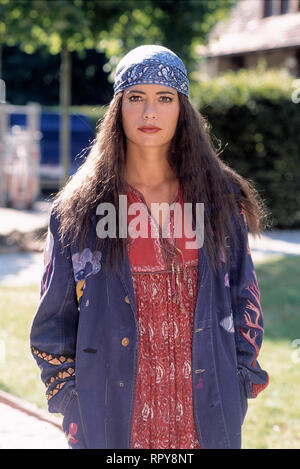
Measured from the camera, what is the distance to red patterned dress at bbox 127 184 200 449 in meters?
2.00

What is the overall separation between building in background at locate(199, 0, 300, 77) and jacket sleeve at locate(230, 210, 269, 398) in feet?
48.1

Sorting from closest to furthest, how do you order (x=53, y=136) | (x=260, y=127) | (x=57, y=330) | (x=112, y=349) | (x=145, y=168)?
1. (x=112, y=349)
2. (x=57, y=330)
3. (x=145, y=168)
4. (x=260, y=127)
5. (x=53, y=136)

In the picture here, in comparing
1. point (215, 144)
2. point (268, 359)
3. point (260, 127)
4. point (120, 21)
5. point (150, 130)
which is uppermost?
point (120, 21)

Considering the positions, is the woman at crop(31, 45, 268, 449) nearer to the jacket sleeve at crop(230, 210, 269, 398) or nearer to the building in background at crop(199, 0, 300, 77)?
the jacket sleeve at crop(230, 210, 269, 398)

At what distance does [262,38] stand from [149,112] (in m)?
17.3

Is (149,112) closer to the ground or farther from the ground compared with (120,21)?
closer to the ground

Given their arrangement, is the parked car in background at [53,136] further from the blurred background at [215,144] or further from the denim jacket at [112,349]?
the denim jacket at [112,349]

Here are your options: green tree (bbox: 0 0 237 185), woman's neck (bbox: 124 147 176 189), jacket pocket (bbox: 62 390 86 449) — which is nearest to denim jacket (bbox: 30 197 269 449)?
jacket pocket (bbox: 62 390 86 449)

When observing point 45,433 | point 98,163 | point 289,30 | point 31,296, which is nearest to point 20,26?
point 31,296

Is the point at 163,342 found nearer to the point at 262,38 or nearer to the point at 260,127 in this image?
the point at 260,127

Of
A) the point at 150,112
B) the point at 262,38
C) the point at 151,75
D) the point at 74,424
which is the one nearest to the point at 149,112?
the point at 150,112

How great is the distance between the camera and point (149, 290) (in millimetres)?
2045

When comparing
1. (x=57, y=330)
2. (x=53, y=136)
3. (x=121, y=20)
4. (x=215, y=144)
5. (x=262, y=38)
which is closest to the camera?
(x=57, y=330)

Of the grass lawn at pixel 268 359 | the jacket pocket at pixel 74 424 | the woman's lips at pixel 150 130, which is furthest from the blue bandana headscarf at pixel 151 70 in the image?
the grass lawn at pixel 268 359
